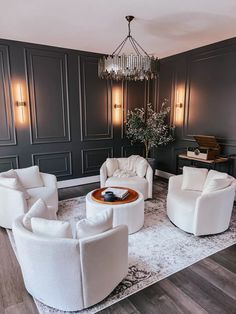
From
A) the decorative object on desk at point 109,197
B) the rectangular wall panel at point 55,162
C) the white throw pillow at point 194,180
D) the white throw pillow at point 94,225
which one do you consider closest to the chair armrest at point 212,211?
the white throw pillow at point 194,180

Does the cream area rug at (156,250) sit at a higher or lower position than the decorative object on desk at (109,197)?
lower

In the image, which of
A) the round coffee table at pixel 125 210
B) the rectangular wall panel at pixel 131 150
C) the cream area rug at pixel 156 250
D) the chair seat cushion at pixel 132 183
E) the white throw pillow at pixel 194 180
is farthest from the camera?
the rectangular wall panel at pixel 131 150

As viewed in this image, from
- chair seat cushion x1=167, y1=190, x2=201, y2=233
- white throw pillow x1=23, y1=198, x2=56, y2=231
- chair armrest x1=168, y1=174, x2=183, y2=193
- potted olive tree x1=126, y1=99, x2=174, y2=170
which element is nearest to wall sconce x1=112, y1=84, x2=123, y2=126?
potted olive tree x1=126, y1=99, x2=174, y2=170

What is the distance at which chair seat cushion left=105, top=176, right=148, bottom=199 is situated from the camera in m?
4.06

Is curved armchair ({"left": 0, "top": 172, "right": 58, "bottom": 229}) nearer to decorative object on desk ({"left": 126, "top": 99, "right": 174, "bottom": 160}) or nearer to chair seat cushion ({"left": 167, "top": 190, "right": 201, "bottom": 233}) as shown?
chair seat cushion ({"left": 167, "top": 190, "right": 201, "bottom": 233})

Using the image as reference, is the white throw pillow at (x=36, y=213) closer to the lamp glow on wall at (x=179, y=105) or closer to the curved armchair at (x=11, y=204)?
the curved armchair at (x=11, y=204)

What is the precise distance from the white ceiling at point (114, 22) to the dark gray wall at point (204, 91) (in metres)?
0.35

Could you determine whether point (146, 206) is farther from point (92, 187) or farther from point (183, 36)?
point (183, 36)

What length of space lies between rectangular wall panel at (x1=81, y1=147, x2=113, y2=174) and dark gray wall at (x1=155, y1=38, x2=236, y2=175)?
1602 millimetres

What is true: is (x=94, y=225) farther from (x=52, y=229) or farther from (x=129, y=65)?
(x=129, y=65)

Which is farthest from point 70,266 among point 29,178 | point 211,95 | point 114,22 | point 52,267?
point 211,95

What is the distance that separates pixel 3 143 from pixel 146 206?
10.1 ft

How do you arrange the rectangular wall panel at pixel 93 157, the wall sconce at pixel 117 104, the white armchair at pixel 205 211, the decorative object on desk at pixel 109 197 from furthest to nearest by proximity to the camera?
1. the wall sconce at pixel 117 104
2. the rectangular wall panel at pixel 93 157
3. the decorative object on desk at pixel 109 197
4. the white armchair at pixel 205 211

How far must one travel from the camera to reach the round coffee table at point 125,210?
2.99 m
